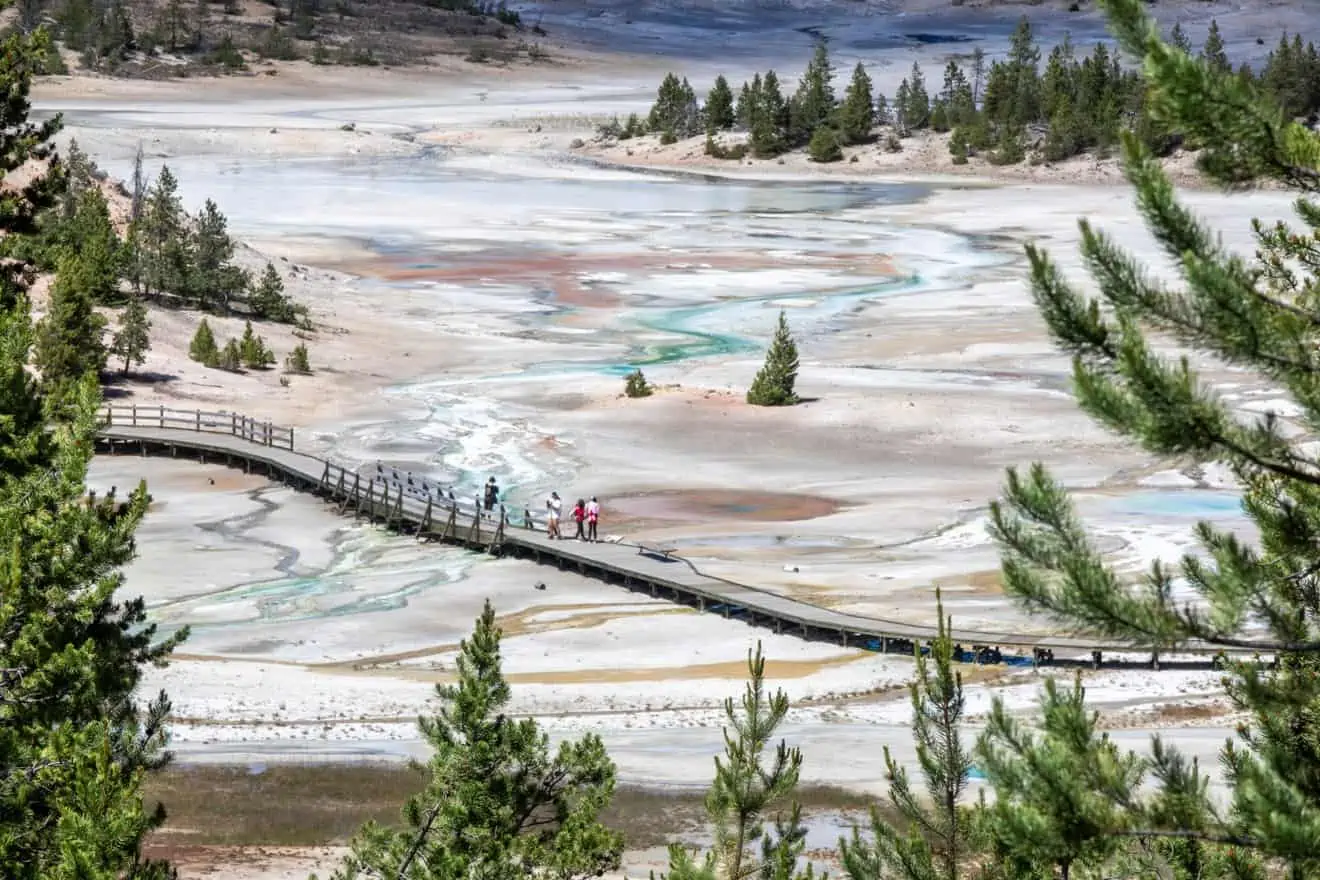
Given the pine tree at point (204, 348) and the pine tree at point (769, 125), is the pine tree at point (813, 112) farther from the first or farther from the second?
the pine tree at point (204, 348)

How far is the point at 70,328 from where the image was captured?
1453 inches

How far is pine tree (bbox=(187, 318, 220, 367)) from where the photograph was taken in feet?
143

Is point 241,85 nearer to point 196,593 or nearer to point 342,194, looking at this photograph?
point 342,194

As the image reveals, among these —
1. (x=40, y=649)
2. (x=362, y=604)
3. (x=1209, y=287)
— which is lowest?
(x=362, y=604)

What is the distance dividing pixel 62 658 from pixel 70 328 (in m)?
27.6

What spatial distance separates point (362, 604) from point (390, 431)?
10966 millimetres

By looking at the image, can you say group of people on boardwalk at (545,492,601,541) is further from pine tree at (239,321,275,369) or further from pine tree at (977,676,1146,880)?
pine tree at (977,676,1146,880)

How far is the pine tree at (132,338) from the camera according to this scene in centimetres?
4088

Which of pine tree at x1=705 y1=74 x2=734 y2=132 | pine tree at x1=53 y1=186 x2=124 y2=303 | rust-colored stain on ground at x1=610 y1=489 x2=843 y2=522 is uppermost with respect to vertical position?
pine tree at x1=705 y1=74 x2=734 y2=132

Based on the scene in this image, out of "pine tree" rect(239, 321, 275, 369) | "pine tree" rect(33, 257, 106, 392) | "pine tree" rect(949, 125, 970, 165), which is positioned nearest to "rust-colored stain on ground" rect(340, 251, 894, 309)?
"pine tree" rect(239, 321, 275, 369)

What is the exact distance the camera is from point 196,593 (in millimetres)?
26828

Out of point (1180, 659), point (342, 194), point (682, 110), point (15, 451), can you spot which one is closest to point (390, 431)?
point (1180, 659)

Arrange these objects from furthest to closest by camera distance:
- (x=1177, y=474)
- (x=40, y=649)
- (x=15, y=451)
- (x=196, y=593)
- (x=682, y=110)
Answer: (x=682, y=110)
(x=1177, y=474)
(x=196, y=593)
(x=15, y=451)
(x=40, y=649)

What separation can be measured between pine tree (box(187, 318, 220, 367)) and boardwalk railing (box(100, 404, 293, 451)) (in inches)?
176
